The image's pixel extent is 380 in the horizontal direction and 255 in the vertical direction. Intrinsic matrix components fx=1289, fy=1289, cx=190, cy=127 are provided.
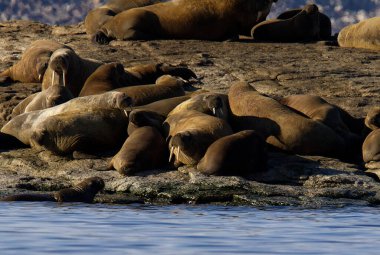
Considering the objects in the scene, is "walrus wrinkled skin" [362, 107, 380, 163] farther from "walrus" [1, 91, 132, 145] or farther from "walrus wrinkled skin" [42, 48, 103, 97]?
"walrus wrinkled skin" [42, 48, 103, 97]

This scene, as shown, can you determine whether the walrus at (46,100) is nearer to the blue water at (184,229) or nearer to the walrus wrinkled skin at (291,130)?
the walrus wrinkled skin at (291,130)

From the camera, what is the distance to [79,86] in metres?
18.0

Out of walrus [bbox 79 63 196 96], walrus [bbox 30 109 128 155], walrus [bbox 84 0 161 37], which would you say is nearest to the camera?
walrus [bbox 30 109 128 155]

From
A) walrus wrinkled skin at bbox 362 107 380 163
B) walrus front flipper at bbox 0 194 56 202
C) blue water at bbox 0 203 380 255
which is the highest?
blue water at bbox 0 203 380 255

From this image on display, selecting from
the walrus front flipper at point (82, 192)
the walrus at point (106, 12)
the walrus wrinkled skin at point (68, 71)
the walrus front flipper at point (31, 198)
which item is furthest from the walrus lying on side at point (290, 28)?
the walrus front flipper at point (31, 198)

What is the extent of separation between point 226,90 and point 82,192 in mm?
5544

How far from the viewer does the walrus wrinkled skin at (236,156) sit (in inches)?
520

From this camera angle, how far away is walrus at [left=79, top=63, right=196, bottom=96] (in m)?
16.9

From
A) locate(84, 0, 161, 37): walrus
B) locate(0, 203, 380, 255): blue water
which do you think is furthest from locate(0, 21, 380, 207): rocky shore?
locate(0, 203, 380, 255): blue water

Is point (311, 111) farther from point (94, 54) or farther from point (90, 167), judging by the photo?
point (94, 54)

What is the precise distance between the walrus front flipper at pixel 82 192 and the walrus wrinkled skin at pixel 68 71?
16.1 ft

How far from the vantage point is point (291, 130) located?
14133 millimetres

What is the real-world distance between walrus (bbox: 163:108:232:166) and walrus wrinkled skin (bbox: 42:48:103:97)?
340 cm

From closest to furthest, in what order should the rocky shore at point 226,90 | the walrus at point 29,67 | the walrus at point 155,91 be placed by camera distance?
1. the rocky shore at point 226,90
2. the walrus at point 155,91
3. the walrus at point 29,67
